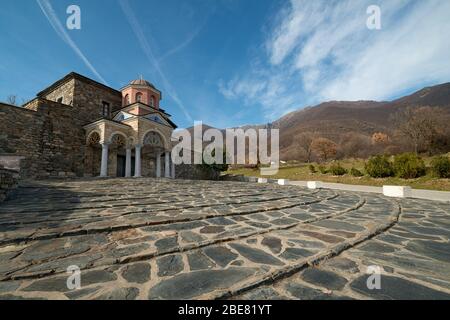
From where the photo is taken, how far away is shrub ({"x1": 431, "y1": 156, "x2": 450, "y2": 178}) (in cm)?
1175

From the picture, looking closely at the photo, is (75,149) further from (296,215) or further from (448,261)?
(448,261)

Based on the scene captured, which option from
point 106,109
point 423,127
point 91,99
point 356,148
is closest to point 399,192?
point 423,127

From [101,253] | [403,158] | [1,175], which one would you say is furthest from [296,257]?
[403,158]

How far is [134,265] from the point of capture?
2014mm

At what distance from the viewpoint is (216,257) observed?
222cm

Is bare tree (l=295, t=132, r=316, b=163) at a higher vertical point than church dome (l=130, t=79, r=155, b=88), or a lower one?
lower

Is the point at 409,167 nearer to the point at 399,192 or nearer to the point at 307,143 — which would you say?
the point at 399,192

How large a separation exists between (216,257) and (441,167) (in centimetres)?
1620

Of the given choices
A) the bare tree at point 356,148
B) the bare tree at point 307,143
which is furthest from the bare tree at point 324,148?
the bare tree at point 356,148

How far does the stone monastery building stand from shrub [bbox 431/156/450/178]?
1916 centimetres

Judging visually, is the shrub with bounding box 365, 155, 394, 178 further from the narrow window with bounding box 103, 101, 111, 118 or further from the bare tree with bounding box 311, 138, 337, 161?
the narrow window with bounding box 103, 101, 111, 118

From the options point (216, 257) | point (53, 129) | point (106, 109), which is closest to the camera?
point (216, 257)

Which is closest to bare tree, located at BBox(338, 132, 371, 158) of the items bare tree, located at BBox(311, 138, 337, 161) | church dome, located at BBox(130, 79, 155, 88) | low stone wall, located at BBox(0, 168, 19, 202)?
bare tree, located at BBox(311, 138, 337, 161)
